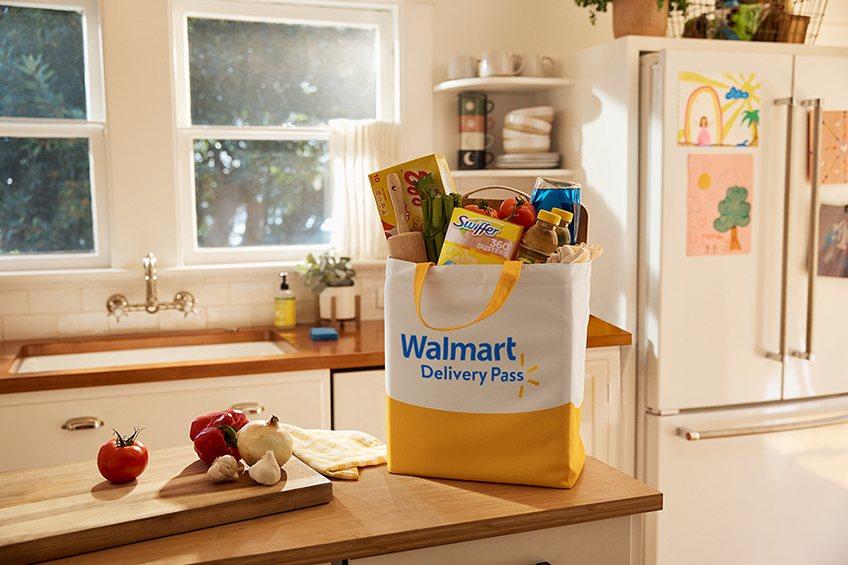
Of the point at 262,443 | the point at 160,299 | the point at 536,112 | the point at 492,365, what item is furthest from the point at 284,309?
the point at 492,365

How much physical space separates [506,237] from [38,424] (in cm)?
167

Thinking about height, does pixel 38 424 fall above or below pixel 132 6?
below

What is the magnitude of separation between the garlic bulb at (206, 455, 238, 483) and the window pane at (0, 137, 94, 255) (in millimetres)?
2033

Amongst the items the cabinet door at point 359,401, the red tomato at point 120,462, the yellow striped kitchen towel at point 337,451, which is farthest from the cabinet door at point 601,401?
the red tomato at point 120,462

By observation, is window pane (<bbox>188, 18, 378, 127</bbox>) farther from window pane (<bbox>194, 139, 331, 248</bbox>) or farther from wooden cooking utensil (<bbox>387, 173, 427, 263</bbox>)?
wooden cooking utensil (<bbox>387, 173, 427, 263</bbox>)

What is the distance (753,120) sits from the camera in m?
2.41

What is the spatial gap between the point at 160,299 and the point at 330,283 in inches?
25.6

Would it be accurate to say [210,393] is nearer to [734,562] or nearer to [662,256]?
[662,256]

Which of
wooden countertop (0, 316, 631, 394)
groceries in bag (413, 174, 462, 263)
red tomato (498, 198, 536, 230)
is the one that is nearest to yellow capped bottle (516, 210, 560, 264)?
red tomato (498, 198, 536, 230)

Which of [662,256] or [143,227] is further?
[143,227]

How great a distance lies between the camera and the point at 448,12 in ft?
9.82

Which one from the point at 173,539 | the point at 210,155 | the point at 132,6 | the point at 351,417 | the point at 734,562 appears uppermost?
the point at 132,6

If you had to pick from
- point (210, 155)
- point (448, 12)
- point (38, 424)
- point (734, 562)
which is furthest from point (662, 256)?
point (38, 424)

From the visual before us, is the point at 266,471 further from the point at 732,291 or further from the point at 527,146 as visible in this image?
the point at 527,146
